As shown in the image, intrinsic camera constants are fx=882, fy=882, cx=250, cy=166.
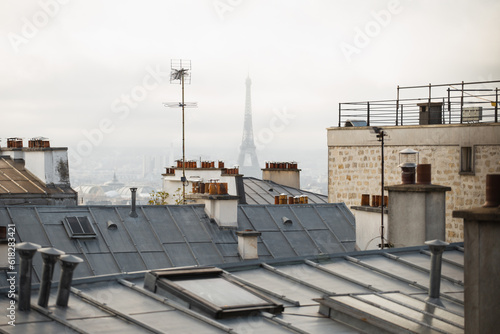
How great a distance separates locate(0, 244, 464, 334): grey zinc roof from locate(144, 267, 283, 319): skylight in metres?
0.09

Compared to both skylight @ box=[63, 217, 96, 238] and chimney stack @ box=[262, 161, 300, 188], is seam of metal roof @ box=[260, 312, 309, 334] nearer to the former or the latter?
skylight @ box=[63, 217, 96, 238]

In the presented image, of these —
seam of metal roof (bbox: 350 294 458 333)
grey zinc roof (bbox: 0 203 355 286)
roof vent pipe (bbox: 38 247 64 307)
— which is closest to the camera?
roof vent pipe (bbox: 38 247 64 307)

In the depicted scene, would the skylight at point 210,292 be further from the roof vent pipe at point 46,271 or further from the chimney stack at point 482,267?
the chimney stack at point 482,267

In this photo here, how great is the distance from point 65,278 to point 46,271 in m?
0.24

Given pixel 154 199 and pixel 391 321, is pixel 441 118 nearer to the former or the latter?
pixel 154 199

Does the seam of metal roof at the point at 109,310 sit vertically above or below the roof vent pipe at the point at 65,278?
below

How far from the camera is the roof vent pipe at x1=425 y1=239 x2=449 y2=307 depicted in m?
11.3

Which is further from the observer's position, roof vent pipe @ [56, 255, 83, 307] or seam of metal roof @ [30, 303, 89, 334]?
roof vent pipe @ [56, 255, 83, 307]

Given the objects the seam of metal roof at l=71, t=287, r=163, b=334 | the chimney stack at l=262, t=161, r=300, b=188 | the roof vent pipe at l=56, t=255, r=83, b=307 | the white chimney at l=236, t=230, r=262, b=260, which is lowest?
the white chimney at l=236, t=230, r=262, b=260

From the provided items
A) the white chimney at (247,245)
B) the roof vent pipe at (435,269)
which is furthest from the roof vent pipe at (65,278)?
the white chimney at (247,245)

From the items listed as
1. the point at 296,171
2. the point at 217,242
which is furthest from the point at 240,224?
the point at 296,171

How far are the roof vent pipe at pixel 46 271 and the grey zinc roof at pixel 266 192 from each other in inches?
1001

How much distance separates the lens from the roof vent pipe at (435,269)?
37.2ft

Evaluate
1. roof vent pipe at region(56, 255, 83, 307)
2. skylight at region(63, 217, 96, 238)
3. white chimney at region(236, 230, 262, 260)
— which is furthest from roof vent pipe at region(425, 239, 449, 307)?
skylight at region(63, 217, 96, 238)
